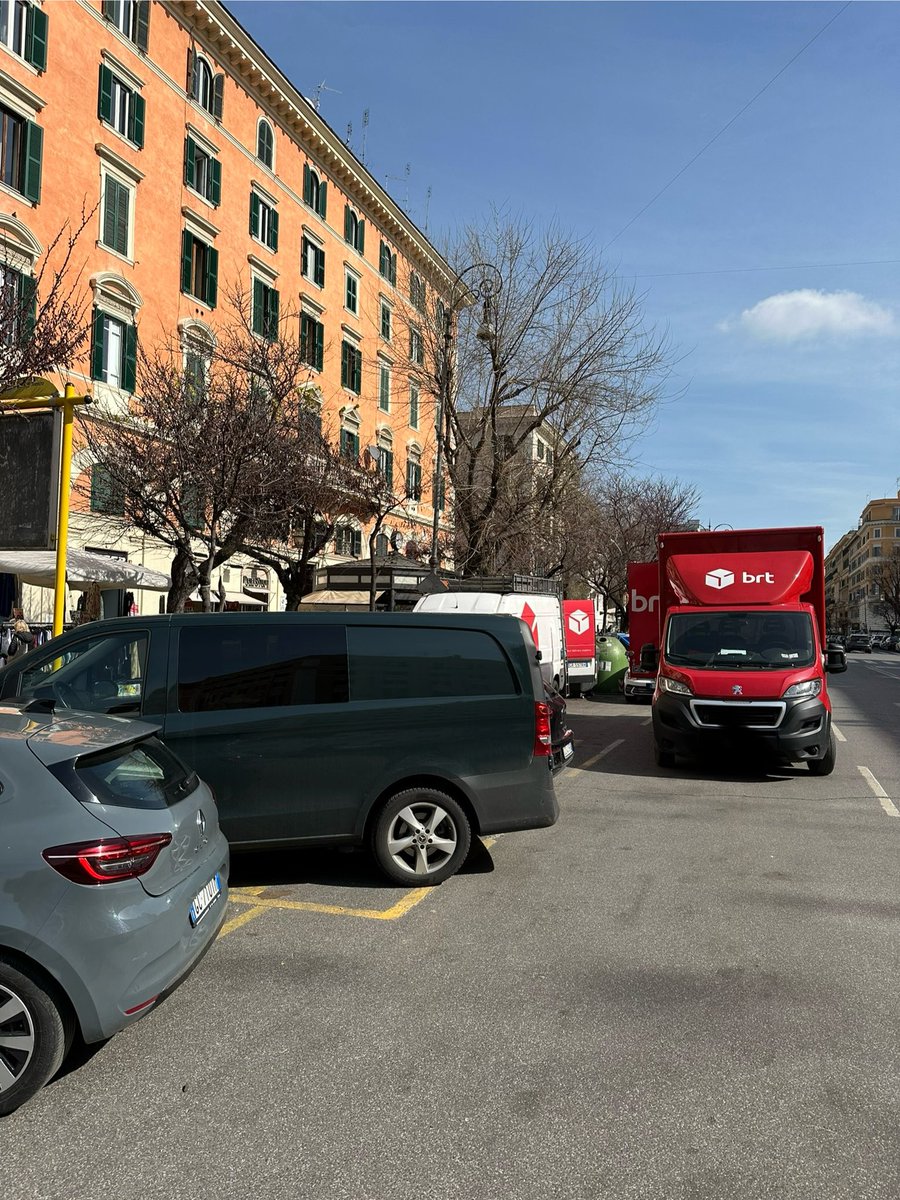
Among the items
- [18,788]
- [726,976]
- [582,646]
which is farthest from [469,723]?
[582,646]

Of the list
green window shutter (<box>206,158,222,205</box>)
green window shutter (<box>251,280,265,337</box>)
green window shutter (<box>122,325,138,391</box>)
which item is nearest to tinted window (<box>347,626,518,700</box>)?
green window shutter (<box>122,325,138,391</box>)

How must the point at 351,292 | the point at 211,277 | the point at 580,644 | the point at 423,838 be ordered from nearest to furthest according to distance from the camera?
1. the point at 423,838
2. the point at 580,644
3. the point at 211,277
4. the point at 351,292

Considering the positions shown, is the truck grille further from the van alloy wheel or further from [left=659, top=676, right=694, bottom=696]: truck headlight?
the van alloy wheel

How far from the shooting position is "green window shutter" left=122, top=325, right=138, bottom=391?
22703 mm

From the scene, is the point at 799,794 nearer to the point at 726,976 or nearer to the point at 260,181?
the point at 726,976

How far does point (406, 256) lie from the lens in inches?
1644

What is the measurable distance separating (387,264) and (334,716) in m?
37.4

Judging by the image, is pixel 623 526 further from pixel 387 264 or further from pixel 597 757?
pixel 597 757

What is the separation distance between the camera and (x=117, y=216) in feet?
75.3

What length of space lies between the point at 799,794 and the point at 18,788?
8.36 meters

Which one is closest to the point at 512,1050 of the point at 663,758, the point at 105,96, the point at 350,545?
the point at 663,758

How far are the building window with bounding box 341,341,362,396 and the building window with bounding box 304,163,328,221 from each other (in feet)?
16.3

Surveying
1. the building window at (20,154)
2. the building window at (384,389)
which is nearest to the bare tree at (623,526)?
the building window at (384,389)

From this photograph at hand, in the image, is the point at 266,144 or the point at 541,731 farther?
the point at 266,144
